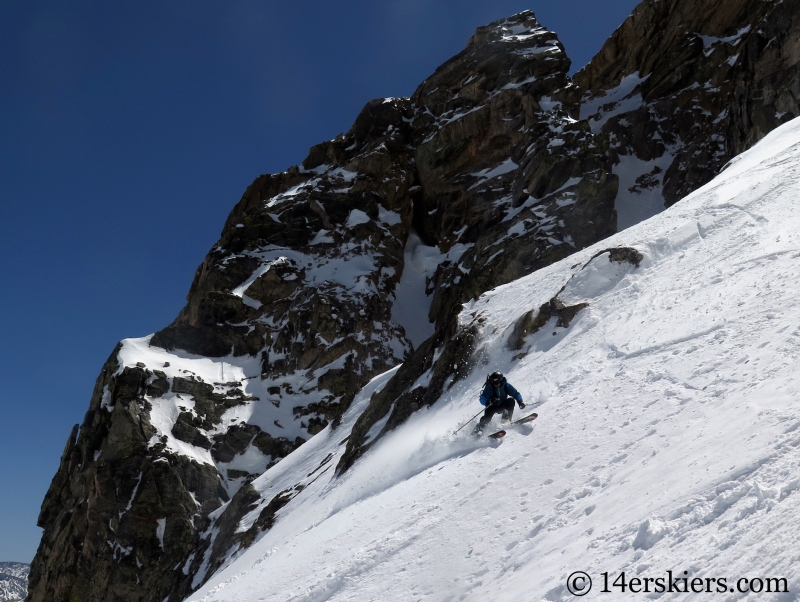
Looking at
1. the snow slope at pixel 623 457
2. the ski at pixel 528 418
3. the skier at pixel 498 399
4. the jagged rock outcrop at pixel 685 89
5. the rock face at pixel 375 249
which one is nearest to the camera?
the snow slope at pixel 623 457

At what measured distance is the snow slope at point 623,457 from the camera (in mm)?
6016

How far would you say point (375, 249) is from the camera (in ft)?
199

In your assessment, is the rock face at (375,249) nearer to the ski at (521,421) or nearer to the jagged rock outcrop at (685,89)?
the jagged rock outcrop at (685,89)

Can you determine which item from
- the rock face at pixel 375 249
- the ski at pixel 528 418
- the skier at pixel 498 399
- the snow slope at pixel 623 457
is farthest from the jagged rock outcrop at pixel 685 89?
the ski at pixel 528 418

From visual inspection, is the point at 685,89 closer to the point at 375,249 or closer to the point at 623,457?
the point at 375,249

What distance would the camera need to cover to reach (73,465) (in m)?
48.4

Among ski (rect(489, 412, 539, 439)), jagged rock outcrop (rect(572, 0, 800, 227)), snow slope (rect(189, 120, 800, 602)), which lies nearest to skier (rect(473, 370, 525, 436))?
snow slope (rect(189, 120, 800, 602))

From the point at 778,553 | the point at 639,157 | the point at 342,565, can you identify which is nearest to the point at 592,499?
the point at 778,553

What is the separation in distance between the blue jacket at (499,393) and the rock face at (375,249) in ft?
29.1

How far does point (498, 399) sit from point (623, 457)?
4359 mm

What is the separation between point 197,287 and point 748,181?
54.9 meters

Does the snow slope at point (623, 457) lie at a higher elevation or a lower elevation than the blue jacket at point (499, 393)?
lower

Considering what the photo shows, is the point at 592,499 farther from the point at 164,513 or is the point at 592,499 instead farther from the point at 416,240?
the point at 416,240

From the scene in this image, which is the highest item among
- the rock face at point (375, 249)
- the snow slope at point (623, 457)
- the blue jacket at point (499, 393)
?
the rock face at point (375, 249)
